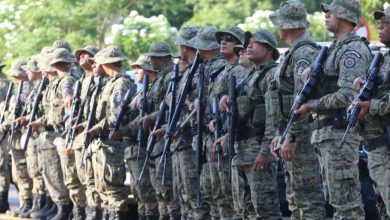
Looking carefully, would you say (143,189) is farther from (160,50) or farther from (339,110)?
(339,110)

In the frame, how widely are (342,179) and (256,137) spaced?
1616mm

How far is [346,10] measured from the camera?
962 cm

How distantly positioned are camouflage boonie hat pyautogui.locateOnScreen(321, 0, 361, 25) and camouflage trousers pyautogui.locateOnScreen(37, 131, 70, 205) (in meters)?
6.81

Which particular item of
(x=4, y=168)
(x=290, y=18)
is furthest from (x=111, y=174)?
(x=290, y=18)

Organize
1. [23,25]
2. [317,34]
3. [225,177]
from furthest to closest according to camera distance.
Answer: [317,34], [23,25], [225,177]

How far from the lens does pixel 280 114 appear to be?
1019cm

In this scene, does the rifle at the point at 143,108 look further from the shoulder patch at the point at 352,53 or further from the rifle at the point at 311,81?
the shoulder patch at the point at 352,53

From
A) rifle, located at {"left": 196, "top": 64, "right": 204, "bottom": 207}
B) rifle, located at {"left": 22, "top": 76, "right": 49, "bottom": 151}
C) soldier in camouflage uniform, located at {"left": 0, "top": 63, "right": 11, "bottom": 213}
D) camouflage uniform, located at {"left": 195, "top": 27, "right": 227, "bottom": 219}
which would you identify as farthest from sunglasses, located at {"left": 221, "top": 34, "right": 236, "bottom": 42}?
soldier in camouflage uniform, located at {"left": 0, "top": 63, "right": 11, "bottom": 213}

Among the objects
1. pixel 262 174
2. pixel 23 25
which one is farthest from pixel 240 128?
pixel 23 25

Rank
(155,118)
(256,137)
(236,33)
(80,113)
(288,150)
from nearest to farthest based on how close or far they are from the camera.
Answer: (288,150)
(256,137)
(236,33)
(155,118)
(80,113)

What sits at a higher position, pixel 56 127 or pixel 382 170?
pixel 56 127

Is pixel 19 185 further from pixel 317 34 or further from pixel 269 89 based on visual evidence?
pixel 317 34

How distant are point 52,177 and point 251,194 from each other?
5.34 m

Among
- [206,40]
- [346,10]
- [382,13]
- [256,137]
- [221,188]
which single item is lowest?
[221,188]
